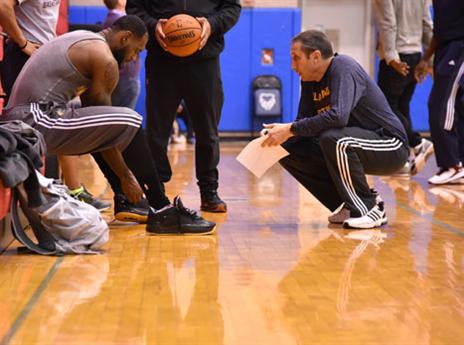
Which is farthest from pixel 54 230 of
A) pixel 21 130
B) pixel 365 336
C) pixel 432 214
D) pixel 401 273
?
pixel 432 214

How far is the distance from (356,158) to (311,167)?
288 millimetres

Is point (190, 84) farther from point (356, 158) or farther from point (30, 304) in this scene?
point (30, 304)

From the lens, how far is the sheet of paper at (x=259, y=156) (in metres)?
4.38

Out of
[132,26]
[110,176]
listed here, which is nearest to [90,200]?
[110,176]

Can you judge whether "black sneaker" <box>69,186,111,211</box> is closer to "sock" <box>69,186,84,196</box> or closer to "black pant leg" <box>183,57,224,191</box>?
"sock" <box>69,186,84,196</box>

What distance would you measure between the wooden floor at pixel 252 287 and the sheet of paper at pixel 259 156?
12.1 inches

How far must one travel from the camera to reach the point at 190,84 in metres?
4.84

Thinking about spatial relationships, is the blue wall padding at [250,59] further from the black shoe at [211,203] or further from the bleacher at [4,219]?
the bleacher at [4,219]

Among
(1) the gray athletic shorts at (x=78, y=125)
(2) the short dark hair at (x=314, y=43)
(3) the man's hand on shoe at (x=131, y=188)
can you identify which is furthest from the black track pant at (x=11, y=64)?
(2) the short dark hair at (x=314, y=43)

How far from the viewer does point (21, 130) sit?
351 centimetres

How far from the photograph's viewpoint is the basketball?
464 centimetres

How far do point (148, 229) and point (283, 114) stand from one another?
26.7 feet

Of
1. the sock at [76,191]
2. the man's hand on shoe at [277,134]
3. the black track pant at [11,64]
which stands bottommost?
the sock at [76,191]

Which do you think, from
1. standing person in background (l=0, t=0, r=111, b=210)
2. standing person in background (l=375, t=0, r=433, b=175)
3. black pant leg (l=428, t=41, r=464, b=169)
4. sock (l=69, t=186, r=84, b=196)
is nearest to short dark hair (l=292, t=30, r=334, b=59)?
standing person in background (l=0, t=0, r=111, b=210)
